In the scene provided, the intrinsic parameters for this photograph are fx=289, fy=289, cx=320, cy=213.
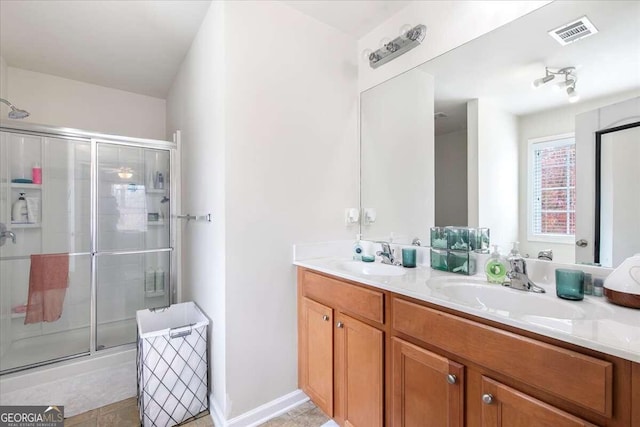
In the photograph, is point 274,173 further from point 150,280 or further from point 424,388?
point 150,280

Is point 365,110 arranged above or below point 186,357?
above

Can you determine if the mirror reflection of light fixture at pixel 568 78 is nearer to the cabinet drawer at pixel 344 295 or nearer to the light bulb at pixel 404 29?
the light bulb at pixel 404 29

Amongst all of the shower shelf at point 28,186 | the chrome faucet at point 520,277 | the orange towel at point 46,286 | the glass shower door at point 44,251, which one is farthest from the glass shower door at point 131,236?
the chrome faucet at point 520,277

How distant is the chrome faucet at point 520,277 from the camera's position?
1125mm

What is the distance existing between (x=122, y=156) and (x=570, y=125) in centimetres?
300

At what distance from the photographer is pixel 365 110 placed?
6.81 feet

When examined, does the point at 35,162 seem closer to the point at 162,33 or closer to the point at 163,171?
the point at 163,171

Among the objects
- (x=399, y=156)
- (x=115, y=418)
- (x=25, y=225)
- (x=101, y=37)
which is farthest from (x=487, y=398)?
(x=25, y=225)

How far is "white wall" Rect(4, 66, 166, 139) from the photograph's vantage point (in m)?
2.54

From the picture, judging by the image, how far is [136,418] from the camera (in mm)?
1714

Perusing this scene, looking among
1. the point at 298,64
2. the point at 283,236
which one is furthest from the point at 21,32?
the point at 283,236

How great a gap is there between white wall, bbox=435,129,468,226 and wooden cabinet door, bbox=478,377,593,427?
0.85m

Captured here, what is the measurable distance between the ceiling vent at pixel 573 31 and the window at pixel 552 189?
38cm

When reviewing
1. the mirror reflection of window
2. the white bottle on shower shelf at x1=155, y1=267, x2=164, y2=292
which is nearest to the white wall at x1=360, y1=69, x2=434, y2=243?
the white bottle on shower shelf at x1=155, y1=267, x2=164, y2=292
